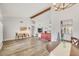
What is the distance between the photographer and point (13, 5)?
1.75 metres

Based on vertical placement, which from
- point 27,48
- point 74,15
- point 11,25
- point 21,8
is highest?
point 21,8

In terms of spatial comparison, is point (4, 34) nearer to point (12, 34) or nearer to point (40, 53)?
point (12, 34)

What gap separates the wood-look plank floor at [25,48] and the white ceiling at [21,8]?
34 cm

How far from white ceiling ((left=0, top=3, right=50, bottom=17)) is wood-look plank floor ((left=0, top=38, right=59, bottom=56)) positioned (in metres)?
0.34

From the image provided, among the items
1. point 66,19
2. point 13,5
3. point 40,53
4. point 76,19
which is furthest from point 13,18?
point 76,19

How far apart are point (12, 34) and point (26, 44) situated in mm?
225

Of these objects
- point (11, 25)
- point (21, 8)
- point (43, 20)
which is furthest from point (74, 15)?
point (11, 25)

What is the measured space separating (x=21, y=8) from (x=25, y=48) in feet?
1.72

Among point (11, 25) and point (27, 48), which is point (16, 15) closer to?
point (11, 25)

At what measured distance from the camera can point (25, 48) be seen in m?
1.79

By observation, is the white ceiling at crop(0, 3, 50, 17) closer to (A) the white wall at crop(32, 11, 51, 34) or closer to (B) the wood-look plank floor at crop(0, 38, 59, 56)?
(A) the white wall at crop(32, 11, 51, 34)

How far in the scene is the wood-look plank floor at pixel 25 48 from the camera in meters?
1.76

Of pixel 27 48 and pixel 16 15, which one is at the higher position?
pixel 16 15

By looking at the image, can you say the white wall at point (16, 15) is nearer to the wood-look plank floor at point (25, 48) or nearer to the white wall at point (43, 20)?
the white wall at point (43, 20)
